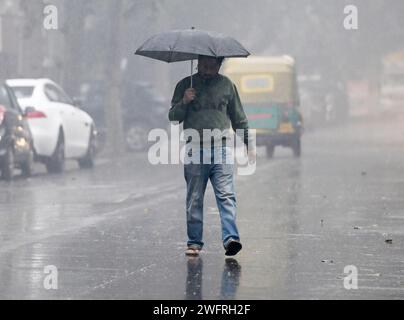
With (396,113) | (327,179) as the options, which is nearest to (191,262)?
(327,179)

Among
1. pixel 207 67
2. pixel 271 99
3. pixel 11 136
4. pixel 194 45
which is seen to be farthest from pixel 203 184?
pixel 271 99

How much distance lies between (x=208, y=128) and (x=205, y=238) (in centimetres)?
202

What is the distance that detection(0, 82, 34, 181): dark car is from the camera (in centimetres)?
2300

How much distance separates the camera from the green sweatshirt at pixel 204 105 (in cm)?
1211

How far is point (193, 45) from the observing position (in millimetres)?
12109

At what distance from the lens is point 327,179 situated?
23750 millimetres

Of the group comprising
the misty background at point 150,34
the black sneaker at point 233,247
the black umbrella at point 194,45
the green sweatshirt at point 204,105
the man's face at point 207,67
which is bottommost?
the black sneaker at point 233,247

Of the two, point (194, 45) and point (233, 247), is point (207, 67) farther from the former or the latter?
point (233, 247)

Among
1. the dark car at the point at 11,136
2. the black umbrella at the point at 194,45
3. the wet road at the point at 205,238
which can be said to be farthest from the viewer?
the dark car at the point at 11,136

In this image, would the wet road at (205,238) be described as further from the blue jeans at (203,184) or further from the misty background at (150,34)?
the misty background at (150,34)

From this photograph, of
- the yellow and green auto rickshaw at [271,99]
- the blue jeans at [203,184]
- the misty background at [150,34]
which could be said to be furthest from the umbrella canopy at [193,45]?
the misty background at [150,34]

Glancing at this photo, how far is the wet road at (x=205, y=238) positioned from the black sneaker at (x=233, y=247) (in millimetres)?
106

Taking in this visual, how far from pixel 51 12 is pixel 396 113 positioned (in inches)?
1701

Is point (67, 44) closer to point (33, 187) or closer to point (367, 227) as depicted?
point (33, 187)
